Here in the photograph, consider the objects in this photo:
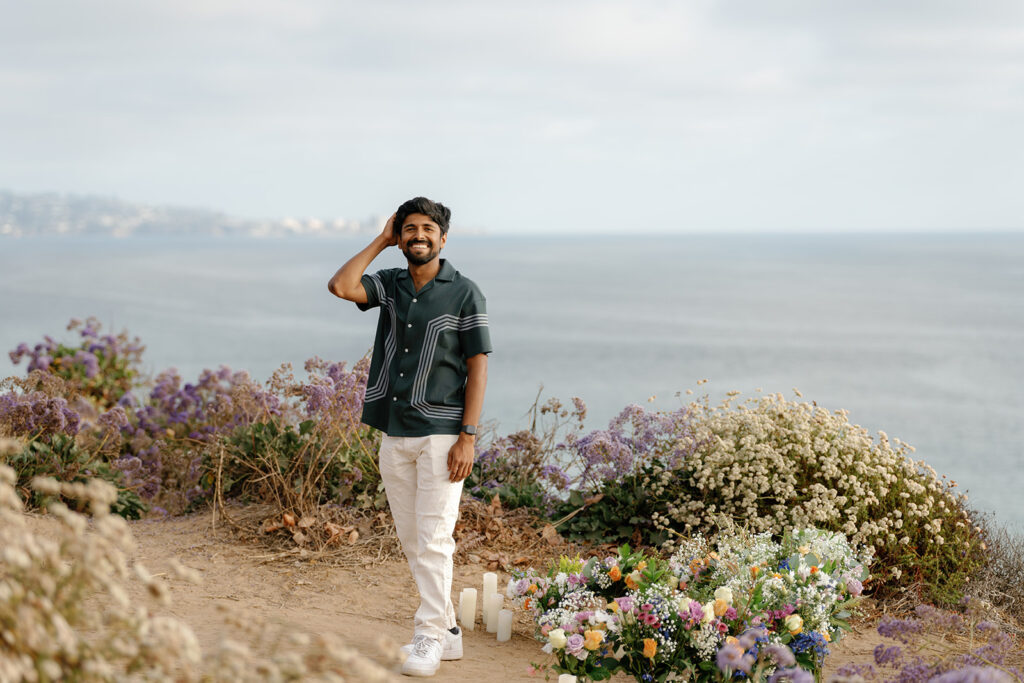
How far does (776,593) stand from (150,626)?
113 inches

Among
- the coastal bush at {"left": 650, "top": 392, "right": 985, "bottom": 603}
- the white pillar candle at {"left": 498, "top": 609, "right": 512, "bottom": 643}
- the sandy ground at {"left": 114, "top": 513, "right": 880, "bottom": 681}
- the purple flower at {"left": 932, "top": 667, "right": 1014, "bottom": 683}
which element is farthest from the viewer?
the coastal bush at {"left": 650, "top": 392, "right": 985, "bottom": 603}

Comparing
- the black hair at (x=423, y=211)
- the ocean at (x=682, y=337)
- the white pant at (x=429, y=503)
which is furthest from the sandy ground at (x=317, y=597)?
the ocean at (x=682, y=337)

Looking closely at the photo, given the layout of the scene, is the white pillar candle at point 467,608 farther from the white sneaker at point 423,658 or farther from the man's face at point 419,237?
the man's face at point 419,237

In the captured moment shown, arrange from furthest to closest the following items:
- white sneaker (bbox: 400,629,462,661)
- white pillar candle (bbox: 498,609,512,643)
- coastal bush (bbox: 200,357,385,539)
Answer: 1. coastal bush (bbox: 200,357,385,539)
2. white pillar candle (bbox: 498,609,512,643)
3. white sneaker (bbox: 400,629,462,661)

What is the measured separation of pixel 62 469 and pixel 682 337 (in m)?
36.7

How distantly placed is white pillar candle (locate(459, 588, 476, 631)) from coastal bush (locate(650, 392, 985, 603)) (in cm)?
162

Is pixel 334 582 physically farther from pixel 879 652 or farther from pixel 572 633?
pixel 879 652

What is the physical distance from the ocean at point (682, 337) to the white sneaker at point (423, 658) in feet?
12.1

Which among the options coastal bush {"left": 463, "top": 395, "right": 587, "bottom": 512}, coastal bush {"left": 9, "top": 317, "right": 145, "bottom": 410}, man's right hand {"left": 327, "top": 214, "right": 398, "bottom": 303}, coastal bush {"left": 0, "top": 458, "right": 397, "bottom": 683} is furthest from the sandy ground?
coastal bush {"left": 9, "top": 317, "right": 145, "bottom": 410}

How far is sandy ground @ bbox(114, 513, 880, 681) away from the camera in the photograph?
14.9 feet

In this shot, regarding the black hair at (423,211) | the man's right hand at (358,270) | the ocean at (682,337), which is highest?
the black hair at (423,211)

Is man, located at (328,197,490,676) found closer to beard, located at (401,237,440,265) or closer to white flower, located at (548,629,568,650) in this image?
beard, located at (401,237,440,265)

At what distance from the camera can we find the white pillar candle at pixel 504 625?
4871 millimetres

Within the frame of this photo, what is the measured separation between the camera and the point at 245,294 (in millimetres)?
61219
